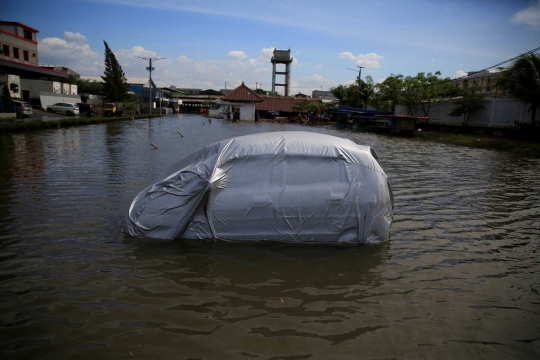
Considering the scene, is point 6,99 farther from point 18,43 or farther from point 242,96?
point 242,96

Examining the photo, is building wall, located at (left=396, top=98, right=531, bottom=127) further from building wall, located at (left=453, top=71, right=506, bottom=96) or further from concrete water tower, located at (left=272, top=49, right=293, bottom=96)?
concrete water tower, located at (left=272, top=49, right=293, bottom=96)

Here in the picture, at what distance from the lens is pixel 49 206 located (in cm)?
714

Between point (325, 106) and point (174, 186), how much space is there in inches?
2649

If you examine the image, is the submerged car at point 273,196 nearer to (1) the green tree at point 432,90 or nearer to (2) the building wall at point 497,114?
(2) the building wall at point 497,114

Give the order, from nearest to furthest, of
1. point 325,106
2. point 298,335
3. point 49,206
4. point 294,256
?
point 298,335 → point 294,256 → point 49,206 → point 325,106

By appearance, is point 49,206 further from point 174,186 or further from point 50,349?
point 50,349

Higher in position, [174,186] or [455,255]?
[174,186]

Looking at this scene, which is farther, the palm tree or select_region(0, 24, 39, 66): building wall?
select_region(0, 24, 39, 66): building wall

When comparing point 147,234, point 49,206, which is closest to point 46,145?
point 49,206

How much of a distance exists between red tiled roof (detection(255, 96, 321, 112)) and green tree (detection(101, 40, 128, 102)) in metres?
24.0

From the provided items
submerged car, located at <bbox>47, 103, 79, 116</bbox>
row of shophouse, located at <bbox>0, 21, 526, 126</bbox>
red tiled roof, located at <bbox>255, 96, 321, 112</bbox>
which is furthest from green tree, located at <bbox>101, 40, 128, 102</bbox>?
red tiled roof, located at <bbox>255, 96, 321, 112</bbox>

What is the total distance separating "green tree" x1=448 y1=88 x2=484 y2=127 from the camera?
3547 centimetres

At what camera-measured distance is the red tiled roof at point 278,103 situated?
7081 cm

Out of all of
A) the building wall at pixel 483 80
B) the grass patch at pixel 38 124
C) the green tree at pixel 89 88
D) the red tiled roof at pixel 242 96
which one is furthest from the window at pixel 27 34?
the building wall at pixel 483 80
